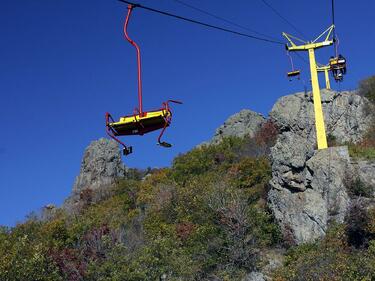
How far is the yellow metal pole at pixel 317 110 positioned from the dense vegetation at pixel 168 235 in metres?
4.86

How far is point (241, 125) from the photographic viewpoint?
185 feet

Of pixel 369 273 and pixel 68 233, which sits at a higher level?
pixel 68 233

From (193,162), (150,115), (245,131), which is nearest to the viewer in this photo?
(150,115)

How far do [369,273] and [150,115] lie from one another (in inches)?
561

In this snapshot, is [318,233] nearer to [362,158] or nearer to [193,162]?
[362,158]

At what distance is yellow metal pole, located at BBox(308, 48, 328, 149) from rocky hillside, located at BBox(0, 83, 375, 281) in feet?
3.12

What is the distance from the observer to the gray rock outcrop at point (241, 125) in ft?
180

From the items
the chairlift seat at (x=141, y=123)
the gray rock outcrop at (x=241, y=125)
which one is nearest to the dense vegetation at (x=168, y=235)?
the gray rock outcrop at (x=241, y=125)

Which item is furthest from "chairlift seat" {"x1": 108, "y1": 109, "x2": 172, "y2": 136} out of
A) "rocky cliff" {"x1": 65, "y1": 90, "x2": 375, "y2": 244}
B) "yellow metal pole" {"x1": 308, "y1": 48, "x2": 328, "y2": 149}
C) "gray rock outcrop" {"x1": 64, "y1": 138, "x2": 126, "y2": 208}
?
"gray rock outcrop" {"x1": 64, "y1": 138, "x2": 126, "y2": 208}

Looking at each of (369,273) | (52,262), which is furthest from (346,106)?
(52,262)

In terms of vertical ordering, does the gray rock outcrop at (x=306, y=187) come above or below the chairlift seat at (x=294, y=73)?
below

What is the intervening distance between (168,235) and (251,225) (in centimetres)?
470

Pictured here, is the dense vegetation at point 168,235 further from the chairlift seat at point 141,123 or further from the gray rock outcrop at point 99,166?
the gray rock outcrop at point 99,166

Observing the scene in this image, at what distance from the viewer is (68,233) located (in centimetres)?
3453
